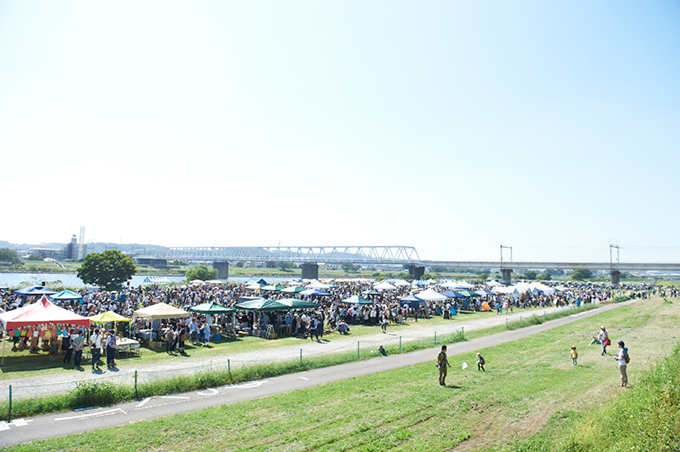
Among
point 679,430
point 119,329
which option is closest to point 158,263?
point 119,329

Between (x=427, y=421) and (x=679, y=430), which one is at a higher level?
(x=679, y=430)

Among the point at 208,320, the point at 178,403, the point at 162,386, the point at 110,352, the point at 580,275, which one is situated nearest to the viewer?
the point at 178,403

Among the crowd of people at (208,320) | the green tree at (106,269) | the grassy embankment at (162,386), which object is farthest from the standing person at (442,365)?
the green tree at (106,269)

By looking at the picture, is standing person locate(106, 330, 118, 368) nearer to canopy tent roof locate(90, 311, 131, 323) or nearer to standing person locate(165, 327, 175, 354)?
canopy tent roof locate(90, 311, 131, 323)

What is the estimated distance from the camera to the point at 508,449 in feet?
27.2

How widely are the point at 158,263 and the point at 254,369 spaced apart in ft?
539

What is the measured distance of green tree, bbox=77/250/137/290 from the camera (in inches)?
1930

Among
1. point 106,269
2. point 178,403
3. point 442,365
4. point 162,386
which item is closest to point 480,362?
point 442,365

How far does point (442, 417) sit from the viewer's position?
404 inches

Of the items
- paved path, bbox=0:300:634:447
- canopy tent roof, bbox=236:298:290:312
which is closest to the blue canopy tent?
canopy tent roof, bbox=236:298:290:312

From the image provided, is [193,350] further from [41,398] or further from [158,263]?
[158,263]

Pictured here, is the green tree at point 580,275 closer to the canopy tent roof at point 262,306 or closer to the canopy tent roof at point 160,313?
the canopy tent roof at point 262,306

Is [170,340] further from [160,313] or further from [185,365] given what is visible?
[185,365]

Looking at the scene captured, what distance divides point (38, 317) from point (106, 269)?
37.1 m
